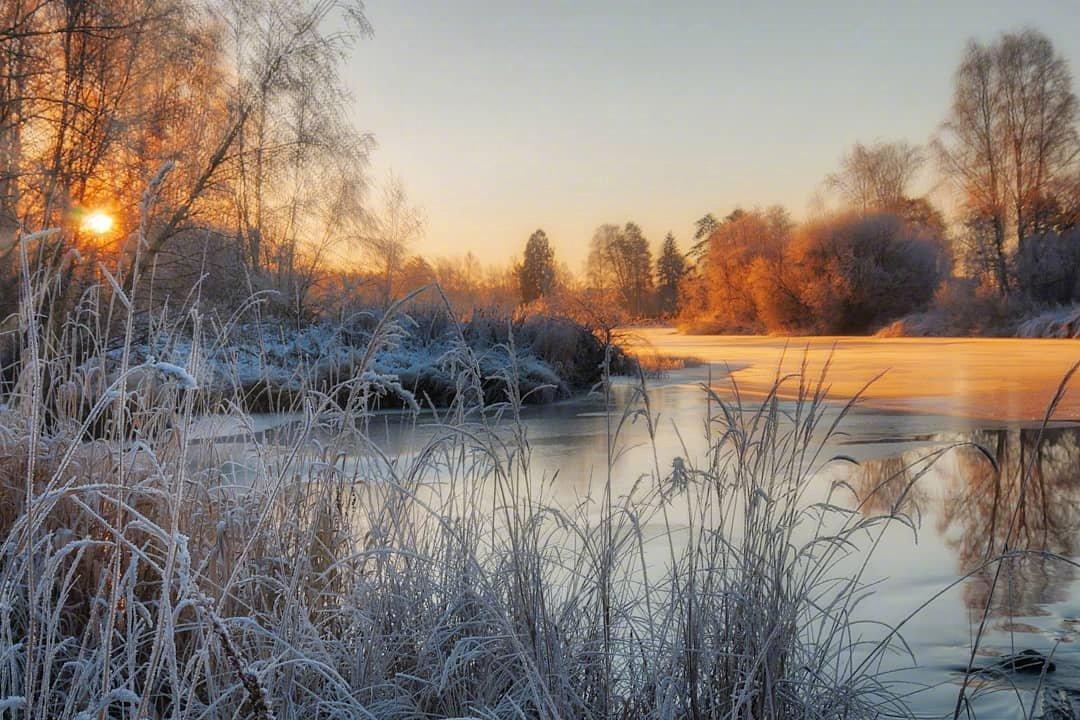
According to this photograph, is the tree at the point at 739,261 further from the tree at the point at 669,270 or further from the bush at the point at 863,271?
the tree at the point at 669,270

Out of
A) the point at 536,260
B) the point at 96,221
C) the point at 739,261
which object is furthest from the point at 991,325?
the point at 96,221

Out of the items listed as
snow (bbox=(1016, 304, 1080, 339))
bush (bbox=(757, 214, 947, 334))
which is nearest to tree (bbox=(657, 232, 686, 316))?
bush (bbox=(757, 214, 947, 334))

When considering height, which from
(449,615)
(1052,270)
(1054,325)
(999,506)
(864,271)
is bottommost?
(999,506)

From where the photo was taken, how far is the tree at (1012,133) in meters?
27.0

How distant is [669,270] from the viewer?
59.6 metres

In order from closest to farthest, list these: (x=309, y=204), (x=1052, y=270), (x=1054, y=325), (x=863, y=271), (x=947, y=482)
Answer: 1. (x=947, y=482)
2. (x=309, y=204)
3. (x=1054, y=325)
4. (x=1052, y=270)
5. (x=863, y=271)

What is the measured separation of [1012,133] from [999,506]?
27.3 m

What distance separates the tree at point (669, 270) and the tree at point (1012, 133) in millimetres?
24525

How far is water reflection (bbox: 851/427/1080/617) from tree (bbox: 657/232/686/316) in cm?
4563

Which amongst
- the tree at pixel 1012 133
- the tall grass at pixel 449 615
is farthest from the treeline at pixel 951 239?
the tall grass at pixel 449 615

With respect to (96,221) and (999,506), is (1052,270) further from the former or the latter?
(96,221)

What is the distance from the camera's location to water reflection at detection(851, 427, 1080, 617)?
3273 millimetres

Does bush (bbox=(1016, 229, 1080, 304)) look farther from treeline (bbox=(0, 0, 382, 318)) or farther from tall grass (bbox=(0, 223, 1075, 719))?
tall grass (bbox=(0, 223, 1075, 719))

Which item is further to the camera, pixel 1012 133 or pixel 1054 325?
pixel 1012 133
